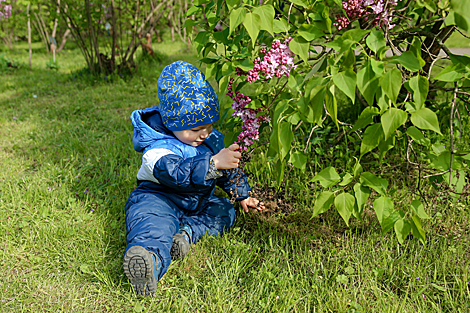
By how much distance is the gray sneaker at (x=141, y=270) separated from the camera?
1726 millimetres

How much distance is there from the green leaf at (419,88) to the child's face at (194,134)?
1.35m

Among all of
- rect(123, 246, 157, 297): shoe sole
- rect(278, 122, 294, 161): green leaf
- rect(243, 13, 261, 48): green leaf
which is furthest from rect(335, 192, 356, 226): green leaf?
rect(123, 246, 157, 297): shoe sole

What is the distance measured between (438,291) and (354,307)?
1.49 feet

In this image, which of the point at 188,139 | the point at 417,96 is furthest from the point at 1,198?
the point at 417,96

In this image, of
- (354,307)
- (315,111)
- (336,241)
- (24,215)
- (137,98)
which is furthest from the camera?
(137,98)

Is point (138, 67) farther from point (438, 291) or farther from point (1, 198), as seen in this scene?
point (438, 291)

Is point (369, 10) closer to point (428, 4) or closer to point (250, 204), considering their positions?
point (428, 4)

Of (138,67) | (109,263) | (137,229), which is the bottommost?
(109,263)

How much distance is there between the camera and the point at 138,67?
237 inches

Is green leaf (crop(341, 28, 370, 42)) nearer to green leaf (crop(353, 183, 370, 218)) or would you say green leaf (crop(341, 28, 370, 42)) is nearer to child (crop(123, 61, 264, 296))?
green leaf (crop(353, 183, 370, 218))

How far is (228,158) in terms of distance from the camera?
6.06ft

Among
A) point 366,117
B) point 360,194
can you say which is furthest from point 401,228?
point 366,117

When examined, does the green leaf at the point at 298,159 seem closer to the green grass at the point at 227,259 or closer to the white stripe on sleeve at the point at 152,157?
the green grass at the point at 227,259

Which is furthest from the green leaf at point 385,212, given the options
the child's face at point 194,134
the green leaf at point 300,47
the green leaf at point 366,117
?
the child's face at point 194,134
